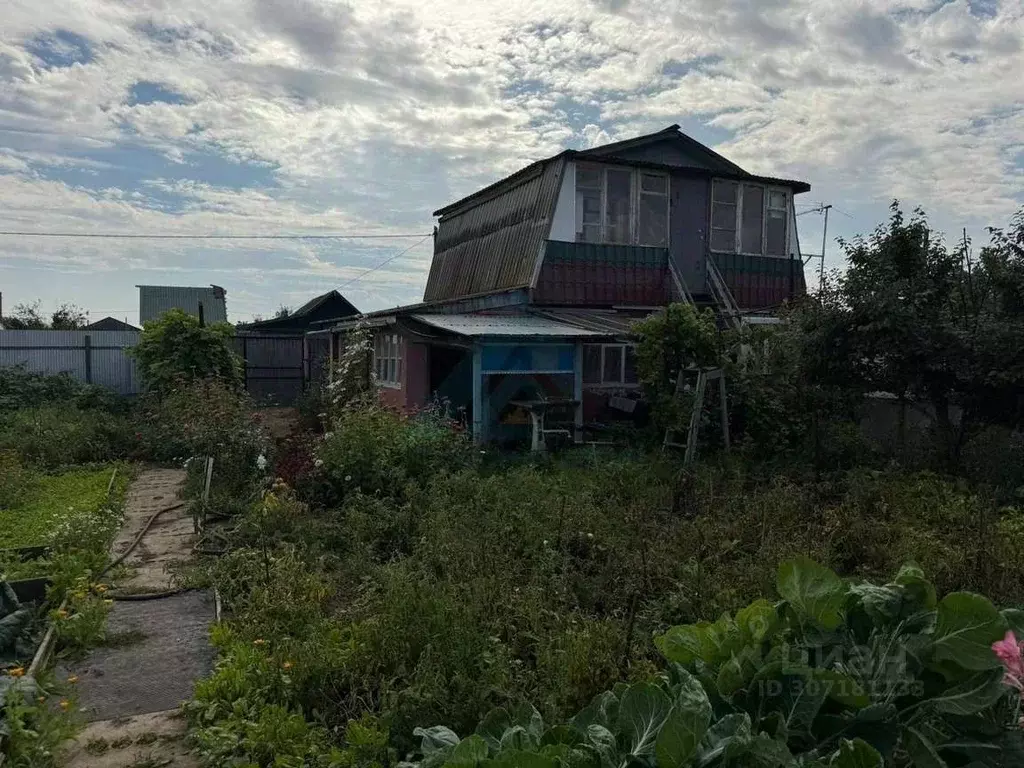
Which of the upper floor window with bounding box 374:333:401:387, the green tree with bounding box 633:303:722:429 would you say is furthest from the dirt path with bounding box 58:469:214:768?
the upper floor window with bounding box 374:333:401:387

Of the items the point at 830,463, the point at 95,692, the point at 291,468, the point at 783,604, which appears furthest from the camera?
the point at 830,463

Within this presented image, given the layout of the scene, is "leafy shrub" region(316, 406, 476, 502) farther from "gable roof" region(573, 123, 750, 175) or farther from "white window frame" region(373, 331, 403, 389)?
"gable roof" region(573, 123, 750, 175)

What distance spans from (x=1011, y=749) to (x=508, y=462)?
827 cm

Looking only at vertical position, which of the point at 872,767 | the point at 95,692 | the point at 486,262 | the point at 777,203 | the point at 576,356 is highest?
the point at 777,203

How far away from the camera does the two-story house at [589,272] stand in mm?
11594

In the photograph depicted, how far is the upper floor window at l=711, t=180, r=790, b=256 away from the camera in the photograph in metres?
15.1

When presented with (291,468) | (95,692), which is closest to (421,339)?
(291,468)

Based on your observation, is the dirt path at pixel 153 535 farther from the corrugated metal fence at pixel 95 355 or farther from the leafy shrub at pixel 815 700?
the corrugated metal fence at pixel 95 355

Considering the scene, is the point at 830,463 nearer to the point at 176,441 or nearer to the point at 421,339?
the point at 421,339

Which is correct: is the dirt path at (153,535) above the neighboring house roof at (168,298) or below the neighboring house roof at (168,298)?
below

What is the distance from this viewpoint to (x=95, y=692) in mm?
4000

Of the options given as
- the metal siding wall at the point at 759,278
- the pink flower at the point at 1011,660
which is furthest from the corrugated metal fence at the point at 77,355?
the pink flower at the point at 1011,660

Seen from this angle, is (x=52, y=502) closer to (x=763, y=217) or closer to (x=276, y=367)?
(x=276, y=367)

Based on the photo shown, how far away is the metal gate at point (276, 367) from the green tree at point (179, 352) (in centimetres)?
429
